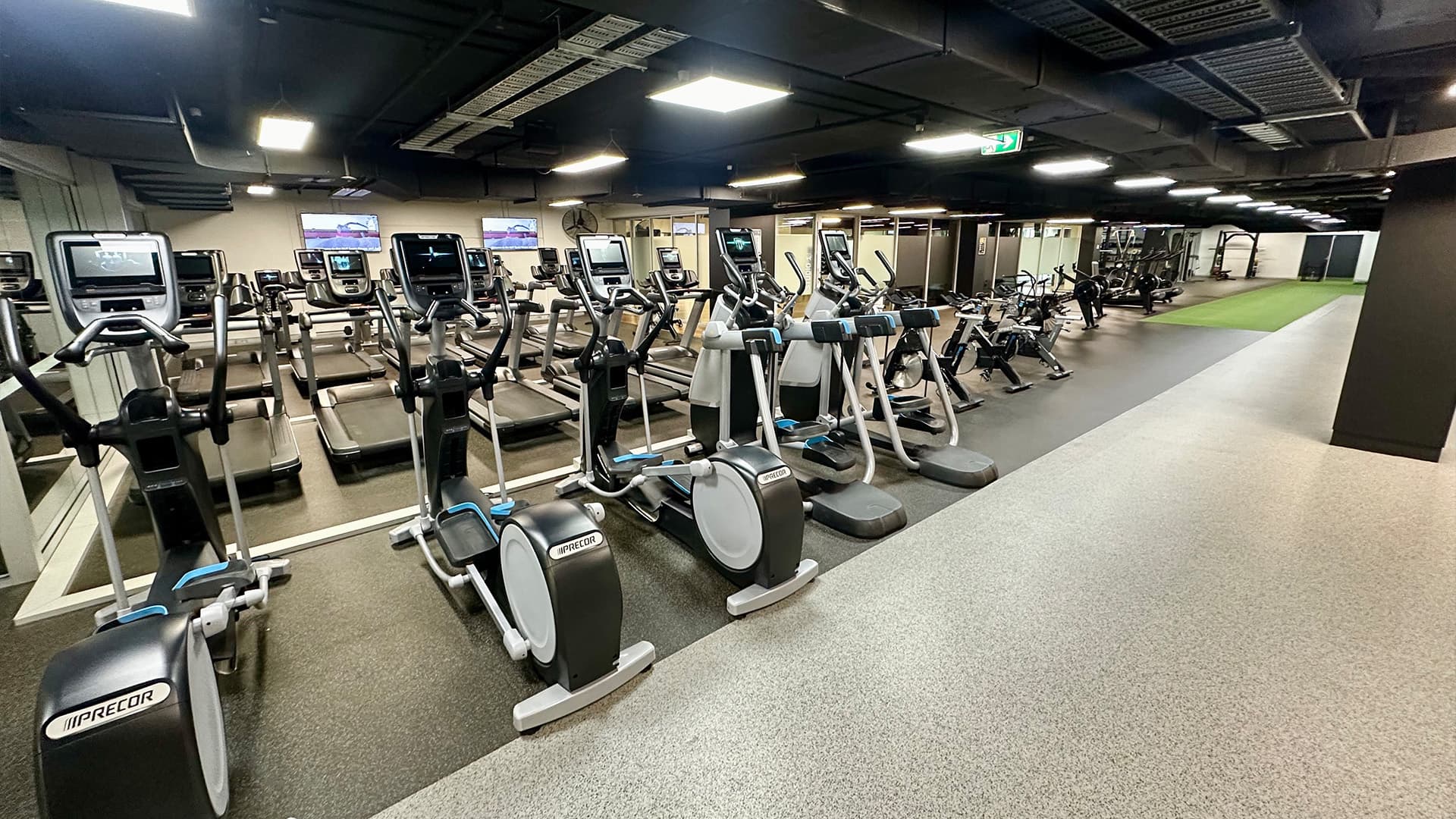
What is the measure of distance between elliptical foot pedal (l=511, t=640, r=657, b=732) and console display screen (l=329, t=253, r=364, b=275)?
21.3ft

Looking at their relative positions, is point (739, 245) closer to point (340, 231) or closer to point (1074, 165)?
point (1074, 165)

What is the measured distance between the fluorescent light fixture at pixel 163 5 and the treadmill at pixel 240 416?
1370 mm

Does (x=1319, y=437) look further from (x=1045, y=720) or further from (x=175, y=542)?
(x=175, y=542)

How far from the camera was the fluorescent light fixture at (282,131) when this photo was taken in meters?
4.46

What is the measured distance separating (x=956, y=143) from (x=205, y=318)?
23.2 ft

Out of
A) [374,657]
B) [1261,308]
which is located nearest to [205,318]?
[374,657]

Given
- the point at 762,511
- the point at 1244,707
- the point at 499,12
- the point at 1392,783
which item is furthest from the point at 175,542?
the point at 1392,783

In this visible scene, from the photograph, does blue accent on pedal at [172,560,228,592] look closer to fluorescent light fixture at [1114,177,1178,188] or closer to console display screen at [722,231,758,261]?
console display screen at [722,231,758,261]

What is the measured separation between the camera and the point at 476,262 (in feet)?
10.2

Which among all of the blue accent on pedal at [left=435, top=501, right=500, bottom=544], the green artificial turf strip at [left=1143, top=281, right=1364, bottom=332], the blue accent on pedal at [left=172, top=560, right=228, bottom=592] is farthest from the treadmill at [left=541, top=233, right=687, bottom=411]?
the green artificial turf strip at [left=1143, top=281, right=1364, bottom=332]

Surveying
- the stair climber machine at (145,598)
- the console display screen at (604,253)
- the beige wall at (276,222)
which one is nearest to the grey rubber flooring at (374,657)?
the stair climber machine at (145,598)

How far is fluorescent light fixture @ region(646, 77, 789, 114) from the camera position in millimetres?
3680

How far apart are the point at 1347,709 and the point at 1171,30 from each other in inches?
112

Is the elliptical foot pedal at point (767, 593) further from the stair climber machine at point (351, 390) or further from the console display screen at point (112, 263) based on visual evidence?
the console display screen at point (112, 263)
